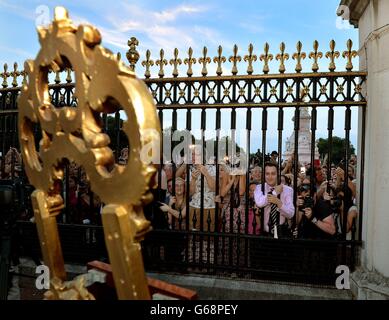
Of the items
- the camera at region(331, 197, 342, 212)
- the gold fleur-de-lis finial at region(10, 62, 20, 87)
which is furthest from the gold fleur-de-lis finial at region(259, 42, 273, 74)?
the gold fleur-de-lis finial at region(10, 62, 20, 87)

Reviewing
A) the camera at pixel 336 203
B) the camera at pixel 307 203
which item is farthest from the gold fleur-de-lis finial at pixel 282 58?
the camera at pixel 336 203

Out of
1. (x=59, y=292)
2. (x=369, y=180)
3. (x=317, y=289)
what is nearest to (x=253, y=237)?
(x=317, y=289)

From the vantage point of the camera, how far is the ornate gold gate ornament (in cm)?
109

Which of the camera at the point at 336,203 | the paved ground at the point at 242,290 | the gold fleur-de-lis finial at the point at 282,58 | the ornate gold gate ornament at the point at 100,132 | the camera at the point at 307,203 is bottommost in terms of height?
the paved ground at the point at 242,290

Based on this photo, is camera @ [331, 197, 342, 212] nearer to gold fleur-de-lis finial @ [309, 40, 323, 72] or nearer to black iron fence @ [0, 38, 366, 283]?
black iron fence @ [0, 38, 366, 283]

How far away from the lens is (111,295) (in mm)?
1655

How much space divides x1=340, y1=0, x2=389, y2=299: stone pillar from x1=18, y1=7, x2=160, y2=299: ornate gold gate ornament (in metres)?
3.23

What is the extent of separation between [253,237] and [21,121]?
10.7ft

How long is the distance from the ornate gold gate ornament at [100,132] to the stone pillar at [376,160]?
127 inches

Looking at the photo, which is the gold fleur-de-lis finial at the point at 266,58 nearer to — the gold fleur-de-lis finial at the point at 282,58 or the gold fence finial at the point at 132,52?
the gold fleur-de-lis finial at the point at 282,58

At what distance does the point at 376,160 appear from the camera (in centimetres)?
367

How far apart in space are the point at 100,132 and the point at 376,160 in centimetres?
333

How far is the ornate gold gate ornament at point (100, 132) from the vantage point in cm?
109
